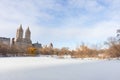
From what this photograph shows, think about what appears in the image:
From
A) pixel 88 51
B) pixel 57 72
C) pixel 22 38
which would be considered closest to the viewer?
pixel 57 72

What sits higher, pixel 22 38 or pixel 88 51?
pixel 22 38

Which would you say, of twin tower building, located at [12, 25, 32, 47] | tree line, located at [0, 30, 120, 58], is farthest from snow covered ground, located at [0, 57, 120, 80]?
twin tower building, located at [12, 25, 32, 47]


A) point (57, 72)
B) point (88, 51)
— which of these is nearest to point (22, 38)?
point (88, 51)

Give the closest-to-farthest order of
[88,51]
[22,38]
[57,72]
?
[57,72], [88,51], [22,38]

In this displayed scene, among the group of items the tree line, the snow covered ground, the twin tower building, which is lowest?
the snow covered ground

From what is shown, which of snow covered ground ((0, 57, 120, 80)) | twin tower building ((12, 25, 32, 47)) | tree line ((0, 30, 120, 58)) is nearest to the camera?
snow covered ground ((0, 57, 120, 80))

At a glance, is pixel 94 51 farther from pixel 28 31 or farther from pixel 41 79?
pixel 28 31

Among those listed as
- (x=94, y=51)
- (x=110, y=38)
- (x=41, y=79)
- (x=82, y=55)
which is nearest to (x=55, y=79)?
(x=41, y=79)

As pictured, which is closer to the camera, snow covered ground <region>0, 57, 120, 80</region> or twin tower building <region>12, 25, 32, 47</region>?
snow covered ground <region>0, 57, 120, 80</region>

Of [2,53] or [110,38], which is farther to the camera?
[2,53]

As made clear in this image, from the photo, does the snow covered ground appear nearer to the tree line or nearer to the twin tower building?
the tree line

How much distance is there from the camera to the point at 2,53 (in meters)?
58.8

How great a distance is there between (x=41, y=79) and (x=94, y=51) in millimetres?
52664

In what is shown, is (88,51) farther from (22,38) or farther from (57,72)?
(22,38)
